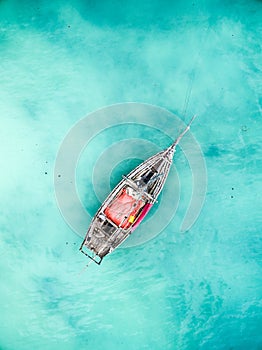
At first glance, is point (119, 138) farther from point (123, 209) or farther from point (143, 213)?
point (143, 213)

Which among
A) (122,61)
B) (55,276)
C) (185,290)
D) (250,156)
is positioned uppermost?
(122,61)

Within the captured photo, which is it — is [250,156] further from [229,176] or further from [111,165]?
[111,165]

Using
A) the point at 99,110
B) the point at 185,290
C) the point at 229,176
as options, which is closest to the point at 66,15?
the point at 99,110

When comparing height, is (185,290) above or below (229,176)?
below

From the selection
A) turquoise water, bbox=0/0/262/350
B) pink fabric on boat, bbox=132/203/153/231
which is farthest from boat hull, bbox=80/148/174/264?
turquoise water, bbox=0/0/262/350

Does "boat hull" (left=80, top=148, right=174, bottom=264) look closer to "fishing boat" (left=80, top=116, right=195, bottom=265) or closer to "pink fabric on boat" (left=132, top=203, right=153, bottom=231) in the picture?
"fishing boat" (left=80, top=116, right=195, bottom=265)

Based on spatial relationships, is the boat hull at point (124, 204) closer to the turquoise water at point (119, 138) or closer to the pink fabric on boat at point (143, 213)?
the pink fabric on boat at point (143, 213)

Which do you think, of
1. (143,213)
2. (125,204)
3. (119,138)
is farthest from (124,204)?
(119,138)
